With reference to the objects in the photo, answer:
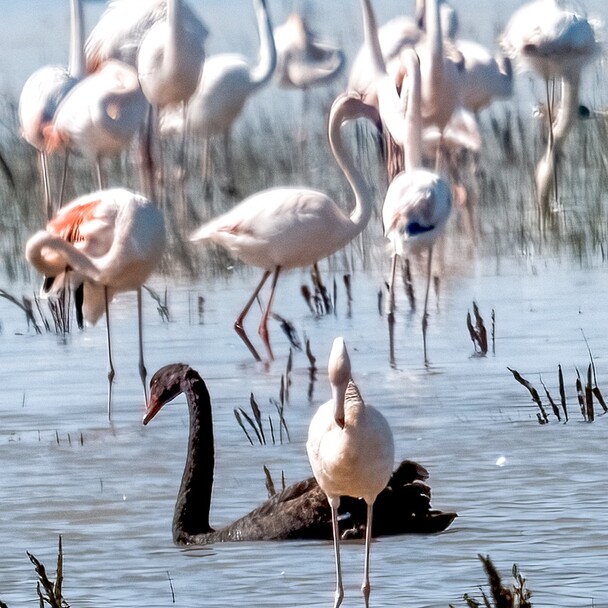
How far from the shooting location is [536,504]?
18.1ft

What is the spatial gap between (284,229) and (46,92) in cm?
486

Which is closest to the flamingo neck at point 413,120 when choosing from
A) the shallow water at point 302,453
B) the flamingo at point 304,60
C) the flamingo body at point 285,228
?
the shallow water at point 302,453

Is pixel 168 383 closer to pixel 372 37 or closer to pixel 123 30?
pixel 372 37

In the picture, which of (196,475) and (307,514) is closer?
(307,514)

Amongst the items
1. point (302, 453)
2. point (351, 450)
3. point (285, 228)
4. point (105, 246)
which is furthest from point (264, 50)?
point (351, 450)

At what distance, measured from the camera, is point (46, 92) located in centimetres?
1316

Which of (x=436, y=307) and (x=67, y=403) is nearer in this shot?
(x=67, y=403)

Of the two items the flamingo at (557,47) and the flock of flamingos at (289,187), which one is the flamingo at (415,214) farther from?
the flamingo at (557,47)

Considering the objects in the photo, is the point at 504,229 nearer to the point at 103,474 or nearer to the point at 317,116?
the point at 317,116

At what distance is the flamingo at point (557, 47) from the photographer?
43.6 feet

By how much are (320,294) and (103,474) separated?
3577 mm

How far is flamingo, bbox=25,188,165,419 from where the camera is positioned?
8094 millimetres

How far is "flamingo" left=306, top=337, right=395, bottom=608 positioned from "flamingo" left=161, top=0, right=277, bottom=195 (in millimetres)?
8821

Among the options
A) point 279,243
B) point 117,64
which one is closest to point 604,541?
point 279,243
